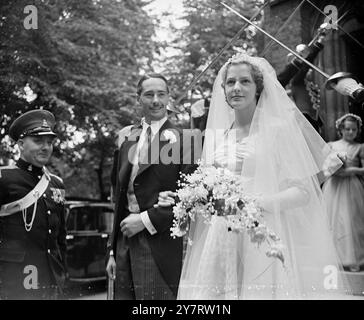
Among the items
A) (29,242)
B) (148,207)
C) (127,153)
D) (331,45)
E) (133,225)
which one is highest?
(331,45)

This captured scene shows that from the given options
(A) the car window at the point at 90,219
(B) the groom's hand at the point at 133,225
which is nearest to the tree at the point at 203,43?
(A) the car window at the point at 90,219

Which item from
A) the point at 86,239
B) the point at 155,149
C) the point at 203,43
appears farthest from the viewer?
the point at 203,43

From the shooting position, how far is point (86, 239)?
25.2 feet

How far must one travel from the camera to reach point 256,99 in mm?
2549

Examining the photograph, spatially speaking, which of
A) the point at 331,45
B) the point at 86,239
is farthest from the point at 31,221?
the point at 331,45

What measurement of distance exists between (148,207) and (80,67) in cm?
692

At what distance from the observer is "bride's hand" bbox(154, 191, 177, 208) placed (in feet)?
8.16

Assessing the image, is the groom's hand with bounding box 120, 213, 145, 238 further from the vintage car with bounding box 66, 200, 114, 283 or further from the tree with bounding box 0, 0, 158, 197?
Result: the vintage car with bounding box 66, 200, 114, 283

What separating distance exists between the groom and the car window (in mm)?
5065

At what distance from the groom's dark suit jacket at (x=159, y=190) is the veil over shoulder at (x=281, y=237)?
6.8 inches

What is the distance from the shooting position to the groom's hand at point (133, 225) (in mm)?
2574

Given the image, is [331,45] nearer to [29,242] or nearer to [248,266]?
[248,266]

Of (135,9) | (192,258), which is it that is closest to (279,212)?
(192,258)
